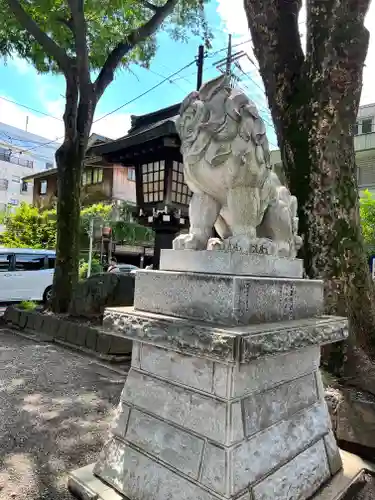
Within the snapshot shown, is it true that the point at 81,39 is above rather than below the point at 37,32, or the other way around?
below

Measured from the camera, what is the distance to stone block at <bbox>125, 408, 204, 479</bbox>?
6.03 feet

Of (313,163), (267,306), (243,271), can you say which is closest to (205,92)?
(243,271)

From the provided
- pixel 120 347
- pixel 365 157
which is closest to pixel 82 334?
pixel 120 347

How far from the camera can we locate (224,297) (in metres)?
1.86

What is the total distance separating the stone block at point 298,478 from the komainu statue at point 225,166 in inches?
49.3

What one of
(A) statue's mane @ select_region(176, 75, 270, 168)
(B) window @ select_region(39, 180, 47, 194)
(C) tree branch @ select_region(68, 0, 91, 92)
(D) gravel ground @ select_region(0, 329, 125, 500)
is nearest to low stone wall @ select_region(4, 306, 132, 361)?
(D) gravel ground @ select_region(0, 329, 125, 500)

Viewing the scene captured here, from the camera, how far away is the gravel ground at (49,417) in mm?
2463

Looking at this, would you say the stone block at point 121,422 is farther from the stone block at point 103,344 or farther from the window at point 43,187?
the window at point 43,187

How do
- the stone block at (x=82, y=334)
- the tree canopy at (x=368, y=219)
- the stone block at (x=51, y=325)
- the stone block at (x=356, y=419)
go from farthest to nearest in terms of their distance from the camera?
the tree canopy at (x=368, y=219)
the stone block at (x=51, y=325)
the stone block at (x=82, y=334)
the stone block at (x=356, y=419)

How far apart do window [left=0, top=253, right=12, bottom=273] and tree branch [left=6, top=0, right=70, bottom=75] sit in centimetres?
614

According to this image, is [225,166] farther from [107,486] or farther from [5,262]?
[5,262]

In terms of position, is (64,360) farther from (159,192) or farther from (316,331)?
(316,331)

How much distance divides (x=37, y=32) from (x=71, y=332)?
20.4 feet

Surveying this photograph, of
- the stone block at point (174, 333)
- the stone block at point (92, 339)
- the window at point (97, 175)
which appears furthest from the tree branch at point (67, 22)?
the window at point (97, 175)
